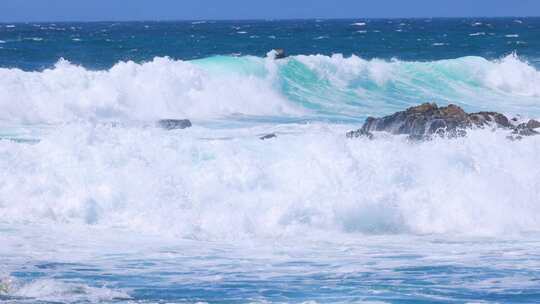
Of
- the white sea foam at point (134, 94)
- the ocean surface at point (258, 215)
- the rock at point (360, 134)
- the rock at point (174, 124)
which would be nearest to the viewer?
the ocean surface at point (258, 215)

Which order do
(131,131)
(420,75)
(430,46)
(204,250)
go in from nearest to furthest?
(204,250) → (131,131) → (420,75) → (430,46)

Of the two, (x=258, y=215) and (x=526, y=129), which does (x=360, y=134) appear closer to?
(x=526, y=129)

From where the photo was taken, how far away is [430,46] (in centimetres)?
6388

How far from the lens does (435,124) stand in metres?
18.3

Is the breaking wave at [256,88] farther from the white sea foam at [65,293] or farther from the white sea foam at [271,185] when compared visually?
the white sea foam at [65,293]

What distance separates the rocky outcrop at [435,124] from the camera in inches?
715

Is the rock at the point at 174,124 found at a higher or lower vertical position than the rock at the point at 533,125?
lower

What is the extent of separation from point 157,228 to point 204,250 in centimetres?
139

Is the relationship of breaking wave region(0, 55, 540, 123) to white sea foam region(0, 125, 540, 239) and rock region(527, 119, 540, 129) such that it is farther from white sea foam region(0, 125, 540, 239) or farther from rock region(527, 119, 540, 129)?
rock region(527, 119, 540, 129)

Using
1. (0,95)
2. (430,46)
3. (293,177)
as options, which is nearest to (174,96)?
(0,95)

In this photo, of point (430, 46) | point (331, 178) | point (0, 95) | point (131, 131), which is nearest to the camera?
point (331, 178)

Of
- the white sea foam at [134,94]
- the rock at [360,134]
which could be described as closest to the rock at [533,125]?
the rock at [360,134]

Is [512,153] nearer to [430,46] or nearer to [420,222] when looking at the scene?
[420,222]

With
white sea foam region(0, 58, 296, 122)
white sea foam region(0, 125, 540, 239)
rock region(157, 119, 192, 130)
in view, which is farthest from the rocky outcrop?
white sea foam region(0, 58, 296, 122)
